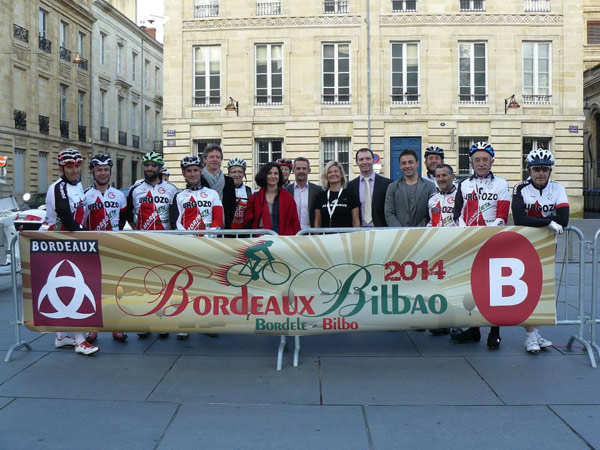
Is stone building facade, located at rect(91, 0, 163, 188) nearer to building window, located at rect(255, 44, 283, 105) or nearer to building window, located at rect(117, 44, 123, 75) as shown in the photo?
building window, located at rect(117, 44, 123, 75)

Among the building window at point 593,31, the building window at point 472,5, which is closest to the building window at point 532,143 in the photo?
the building window at point 472,5

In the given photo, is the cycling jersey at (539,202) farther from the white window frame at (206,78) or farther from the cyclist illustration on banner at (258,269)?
the white window frame at (206,78)

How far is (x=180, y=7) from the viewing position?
2916cm

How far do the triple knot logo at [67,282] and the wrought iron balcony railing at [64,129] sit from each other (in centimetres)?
3530

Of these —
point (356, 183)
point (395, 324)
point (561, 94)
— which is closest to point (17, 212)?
point (356, 183)

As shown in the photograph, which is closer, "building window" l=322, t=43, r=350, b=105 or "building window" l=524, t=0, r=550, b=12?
"building window" l=524, t=0, r=550, b=12

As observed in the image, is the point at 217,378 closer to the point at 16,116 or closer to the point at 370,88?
the point at 370,88

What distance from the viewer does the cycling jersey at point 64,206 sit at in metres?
6.00

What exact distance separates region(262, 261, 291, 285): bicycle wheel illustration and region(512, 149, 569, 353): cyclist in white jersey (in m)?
2.19

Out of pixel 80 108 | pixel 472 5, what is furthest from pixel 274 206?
pixel 80 108

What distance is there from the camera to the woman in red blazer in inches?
274

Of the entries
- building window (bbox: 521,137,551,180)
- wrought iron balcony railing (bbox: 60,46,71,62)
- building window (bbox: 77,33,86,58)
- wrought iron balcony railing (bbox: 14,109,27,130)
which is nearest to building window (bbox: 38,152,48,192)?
wrought iron balcony railing (bbox: 14,109,27,130)

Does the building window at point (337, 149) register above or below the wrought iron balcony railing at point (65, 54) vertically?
below

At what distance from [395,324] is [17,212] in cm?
749
